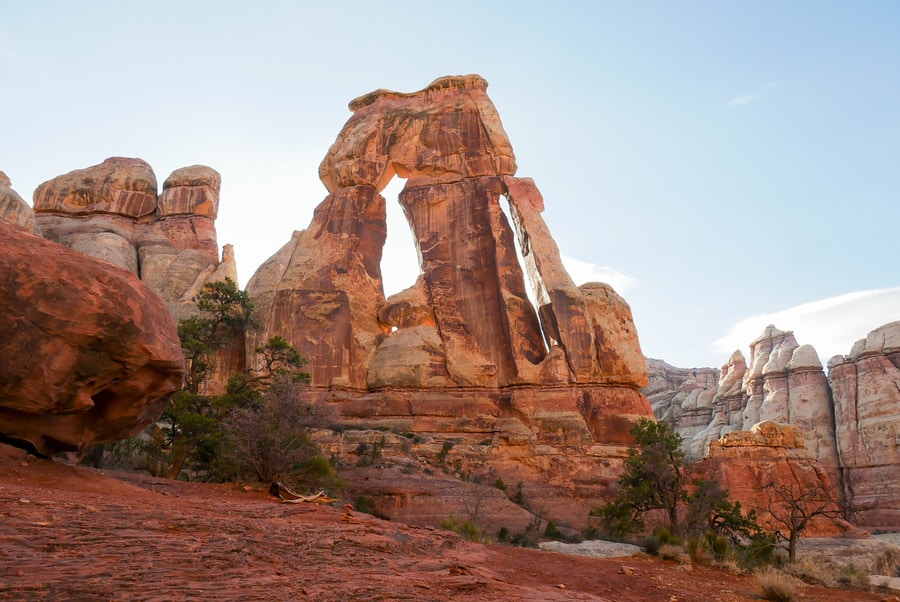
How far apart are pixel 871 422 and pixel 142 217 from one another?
1906 inches

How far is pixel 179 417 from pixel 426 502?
7.67m

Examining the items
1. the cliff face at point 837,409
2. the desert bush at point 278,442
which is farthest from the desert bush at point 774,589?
the cliff face at point 837,409

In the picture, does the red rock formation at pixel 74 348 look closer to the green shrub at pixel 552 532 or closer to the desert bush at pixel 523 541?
the desert bush at pixel 523 541

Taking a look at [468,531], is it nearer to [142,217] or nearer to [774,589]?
[774,589]

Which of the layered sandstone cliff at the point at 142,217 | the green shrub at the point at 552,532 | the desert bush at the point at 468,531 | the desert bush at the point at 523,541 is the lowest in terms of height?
the green shrub at the point at 552,532

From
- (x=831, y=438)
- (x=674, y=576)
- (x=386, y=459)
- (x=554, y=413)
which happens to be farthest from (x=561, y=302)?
(x=831, y=438)

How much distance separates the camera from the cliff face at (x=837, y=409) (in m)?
44.1

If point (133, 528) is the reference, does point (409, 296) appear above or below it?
above

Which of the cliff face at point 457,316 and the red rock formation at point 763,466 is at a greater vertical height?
the cliff face at point 457,316

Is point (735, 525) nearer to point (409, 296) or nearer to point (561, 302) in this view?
point (561, 302)


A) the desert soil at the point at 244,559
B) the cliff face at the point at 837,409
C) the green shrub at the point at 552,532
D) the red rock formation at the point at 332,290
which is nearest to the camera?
the desert soil at the point at 244,559

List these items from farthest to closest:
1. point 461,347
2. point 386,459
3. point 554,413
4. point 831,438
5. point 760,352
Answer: point 760,352
point 831,438
point 461,347
point 554,413
point 386,459

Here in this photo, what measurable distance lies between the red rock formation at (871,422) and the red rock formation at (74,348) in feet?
143

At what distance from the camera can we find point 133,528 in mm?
7066
